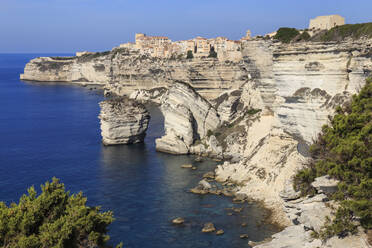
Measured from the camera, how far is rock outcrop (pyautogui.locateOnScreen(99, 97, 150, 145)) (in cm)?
6700

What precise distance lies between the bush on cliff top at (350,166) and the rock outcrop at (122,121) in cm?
4126

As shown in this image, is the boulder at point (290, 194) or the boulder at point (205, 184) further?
the boulder at point (205, 184)

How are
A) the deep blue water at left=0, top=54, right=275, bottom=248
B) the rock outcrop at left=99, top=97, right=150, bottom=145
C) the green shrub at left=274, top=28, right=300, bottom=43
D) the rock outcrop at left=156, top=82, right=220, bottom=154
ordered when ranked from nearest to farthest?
the deep blue water at left=0, top=54, right=275, bottom=248 < the green shrub at left=274, top=28, right=300, bottom=43 < the rock outcrop at left=156, top=82, right=220, bottom=154 < the rock outcrop at left=99, top=97, right=150, bottom=145

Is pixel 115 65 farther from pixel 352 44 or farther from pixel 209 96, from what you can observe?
pixel 352 44

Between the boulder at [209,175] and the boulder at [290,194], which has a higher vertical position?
the boulder at [290,194]

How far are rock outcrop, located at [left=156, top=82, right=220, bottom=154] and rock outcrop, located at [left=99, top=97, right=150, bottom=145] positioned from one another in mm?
4478

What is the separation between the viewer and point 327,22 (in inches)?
1937

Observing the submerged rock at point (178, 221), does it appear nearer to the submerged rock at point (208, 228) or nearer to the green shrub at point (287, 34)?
the submerged rock at point (208, 228)

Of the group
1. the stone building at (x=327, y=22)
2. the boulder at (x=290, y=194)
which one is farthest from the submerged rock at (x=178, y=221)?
the stone building at (x=327, y=22)

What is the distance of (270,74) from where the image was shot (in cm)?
5438

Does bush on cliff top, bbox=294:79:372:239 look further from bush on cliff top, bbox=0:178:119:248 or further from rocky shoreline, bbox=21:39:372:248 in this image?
bush on cliff top, bbox=0:178:119:248

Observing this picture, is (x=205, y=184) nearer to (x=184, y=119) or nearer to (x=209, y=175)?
(x=209, y=175)

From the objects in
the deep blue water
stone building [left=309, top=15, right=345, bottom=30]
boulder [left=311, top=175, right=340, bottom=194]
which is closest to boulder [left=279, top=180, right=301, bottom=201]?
boulder [left=311, top=175, right=340, bottom=194]

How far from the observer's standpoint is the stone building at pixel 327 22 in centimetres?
4878
